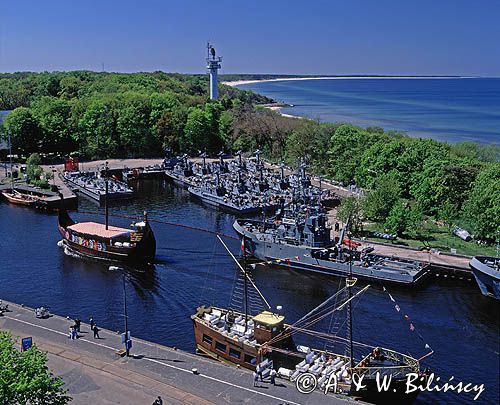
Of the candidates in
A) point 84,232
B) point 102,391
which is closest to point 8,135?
point 84,232

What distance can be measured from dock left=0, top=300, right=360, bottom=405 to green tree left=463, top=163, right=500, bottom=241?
105 feet

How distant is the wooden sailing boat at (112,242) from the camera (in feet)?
164

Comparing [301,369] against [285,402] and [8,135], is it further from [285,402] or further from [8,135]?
[8,135]

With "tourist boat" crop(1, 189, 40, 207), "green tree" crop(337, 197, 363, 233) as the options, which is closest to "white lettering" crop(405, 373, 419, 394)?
"green tree" crop(337, 197, 363, 233)

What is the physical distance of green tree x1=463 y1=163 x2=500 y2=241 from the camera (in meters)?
53.5

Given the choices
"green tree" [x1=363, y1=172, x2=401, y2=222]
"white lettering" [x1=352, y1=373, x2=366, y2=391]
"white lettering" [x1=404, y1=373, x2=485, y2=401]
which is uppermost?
"green tree" [x1=363, y1=172, x2=401, y2=222]

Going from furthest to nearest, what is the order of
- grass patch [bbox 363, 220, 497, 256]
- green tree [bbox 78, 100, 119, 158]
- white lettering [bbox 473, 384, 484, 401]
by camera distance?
green tree [bbox 78, 100, 119, 158]
grass patch [bbox 363, 220, 497, 256]
white lettering [bbox 473, 384, 484, 401]

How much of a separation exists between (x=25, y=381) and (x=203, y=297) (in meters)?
22.2

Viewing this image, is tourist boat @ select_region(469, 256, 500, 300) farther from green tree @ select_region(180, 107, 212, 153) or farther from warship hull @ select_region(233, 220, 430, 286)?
green tree @ select_region(180, 107, 212, 153)

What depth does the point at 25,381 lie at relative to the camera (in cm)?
2105

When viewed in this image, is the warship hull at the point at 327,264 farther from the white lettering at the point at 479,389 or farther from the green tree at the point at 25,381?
the green tree at the point at 25,381

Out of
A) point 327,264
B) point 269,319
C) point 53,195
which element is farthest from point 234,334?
point 53,195

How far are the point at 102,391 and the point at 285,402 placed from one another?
7.96 metres

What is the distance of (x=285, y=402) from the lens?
86.4 feet
